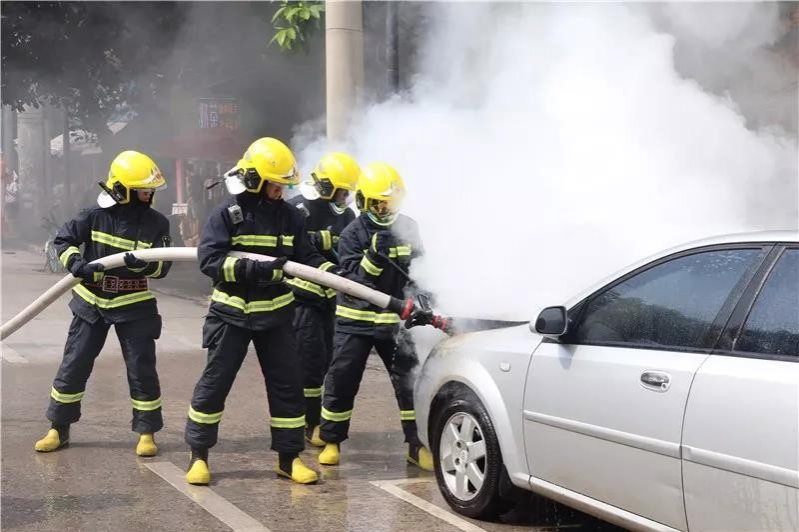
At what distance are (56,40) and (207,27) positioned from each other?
9.64ft

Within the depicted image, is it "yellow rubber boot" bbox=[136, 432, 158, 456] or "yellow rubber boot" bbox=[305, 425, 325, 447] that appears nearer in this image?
"yellow rubber boot" bbox=[136, 432, 158, 456]

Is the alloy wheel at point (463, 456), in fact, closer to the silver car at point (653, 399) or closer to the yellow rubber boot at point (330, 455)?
the silver car at point (653, 399)

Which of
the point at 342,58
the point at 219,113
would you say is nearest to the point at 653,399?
the point at 342,58

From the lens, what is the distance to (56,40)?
16.2 metres

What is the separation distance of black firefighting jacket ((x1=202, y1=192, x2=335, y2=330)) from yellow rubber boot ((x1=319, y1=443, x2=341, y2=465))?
87 centimetres

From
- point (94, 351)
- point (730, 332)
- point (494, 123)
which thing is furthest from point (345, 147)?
point (730, 332)

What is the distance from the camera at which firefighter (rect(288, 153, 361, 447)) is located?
6238 millimetres

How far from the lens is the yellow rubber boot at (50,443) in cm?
596

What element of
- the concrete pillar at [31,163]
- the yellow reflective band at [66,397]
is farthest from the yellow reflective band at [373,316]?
the concrete pillar at [31,163]

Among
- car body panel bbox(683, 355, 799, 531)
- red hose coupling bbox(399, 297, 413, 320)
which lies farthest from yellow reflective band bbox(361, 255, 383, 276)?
car body panel bbox(683, 355, 799, 531)

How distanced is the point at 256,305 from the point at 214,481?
0.98m

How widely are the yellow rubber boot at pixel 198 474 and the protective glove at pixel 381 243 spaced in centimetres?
146

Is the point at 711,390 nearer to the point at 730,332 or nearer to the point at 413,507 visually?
the point at 730,332

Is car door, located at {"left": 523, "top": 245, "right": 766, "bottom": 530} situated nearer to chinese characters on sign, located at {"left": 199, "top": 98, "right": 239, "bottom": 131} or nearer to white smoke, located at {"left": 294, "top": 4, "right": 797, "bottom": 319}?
white smoke, located at {"left": 294, "top": 4, "right": 797, "bottom": 319}
